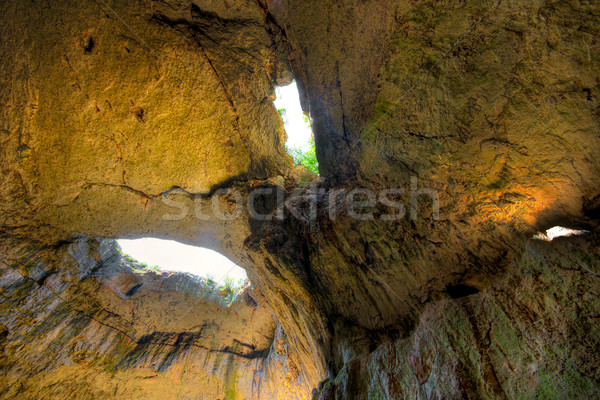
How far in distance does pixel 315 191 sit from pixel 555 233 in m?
3.83

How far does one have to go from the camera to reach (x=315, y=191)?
5562mm

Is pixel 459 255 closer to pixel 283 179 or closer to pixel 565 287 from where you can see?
pixel 565 287

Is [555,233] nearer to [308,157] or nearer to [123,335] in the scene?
[308,157]

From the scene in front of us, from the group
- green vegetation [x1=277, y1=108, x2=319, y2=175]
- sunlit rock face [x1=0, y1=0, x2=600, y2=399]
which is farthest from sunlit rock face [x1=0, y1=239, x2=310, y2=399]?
green vegetation [x1=277, y1=108, x2=319, y2=175]

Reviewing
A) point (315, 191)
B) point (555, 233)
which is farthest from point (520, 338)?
point (315, 191)

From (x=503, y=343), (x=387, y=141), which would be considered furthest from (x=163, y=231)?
(x=503, y=343)

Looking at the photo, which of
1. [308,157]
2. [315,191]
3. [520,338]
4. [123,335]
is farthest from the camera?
[308,157]

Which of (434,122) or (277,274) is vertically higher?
(434,122)

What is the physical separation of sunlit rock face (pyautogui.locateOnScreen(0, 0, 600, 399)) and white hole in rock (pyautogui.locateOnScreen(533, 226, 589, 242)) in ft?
0.28

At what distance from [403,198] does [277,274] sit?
2.97 meters

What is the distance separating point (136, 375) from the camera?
300 inches

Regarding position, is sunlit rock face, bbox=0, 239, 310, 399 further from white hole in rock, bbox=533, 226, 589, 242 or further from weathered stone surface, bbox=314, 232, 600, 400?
white hole in rock, bbox=533, 226, 589, 242

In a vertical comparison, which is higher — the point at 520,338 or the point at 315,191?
the point at 315,191

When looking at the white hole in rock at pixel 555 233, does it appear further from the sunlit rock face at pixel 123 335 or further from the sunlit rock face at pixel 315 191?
the sunlit rock face at pixel 123 335
